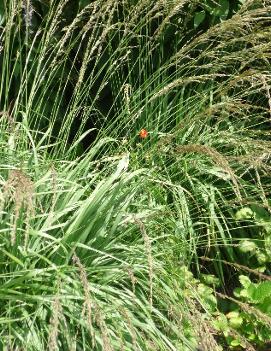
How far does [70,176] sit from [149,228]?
0.38 meters

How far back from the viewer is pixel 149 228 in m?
3.04

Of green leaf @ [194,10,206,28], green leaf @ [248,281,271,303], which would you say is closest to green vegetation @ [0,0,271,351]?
green leaf @ [248,281,271,303]

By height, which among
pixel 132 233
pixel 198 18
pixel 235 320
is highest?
pixel 198 18

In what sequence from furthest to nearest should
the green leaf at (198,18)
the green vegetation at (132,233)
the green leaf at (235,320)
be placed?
the green leaf at (198,18), the green leaf at (235,320), the green vegetation at (132,233)

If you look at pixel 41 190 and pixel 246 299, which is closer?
pixel 41 190

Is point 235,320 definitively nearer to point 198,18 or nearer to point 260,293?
point 260,293

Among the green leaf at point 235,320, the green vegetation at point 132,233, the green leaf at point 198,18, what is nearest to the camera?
the green vegetation at point 132,233

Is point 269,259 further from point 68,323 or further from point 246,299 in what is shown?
point 68,323

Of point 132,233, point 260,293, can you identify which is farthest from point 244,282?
point 132,233

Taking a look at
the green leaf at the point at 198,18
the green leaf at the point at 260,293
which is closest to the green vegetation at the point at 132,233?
the green leaf at the point at 260,293

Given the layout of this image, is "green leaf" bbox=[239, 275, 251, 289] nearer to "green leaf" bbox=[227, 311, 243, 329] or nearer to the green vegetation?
the green vegetation

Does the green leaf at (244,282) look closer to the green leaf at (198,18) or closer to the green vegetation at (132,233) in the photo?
the green vegetation at (132,233)

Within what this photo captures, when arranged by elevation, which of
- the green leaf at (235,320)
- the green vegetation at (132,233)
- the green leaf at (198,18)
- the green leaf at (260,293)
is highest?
the green leaf at (198,18)

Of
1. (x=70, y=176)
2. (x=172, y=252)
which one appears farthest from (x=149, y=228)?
(x=70, y=176)
